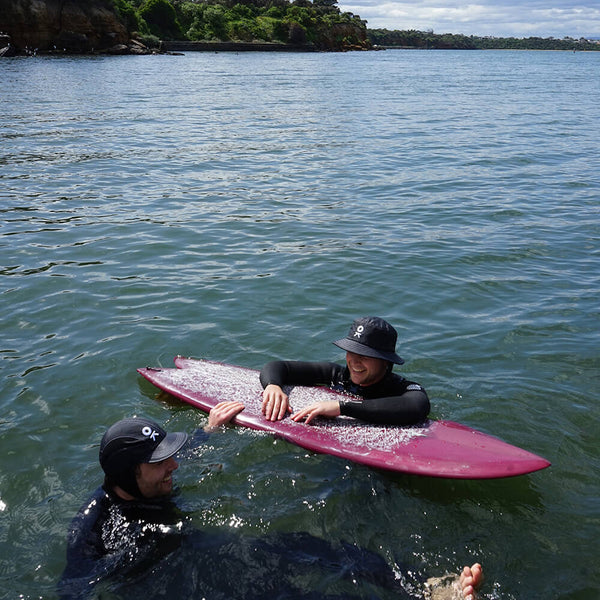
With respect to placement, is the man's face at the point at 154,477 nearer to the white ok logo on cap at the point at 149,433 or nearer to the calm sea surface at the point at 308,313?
the white ok logo on cap at the point at 149,433

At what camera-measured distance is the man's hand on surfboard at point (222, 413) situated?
5.58m

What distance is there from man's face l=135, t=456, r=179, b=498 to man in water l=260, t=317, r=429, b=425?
1484mm

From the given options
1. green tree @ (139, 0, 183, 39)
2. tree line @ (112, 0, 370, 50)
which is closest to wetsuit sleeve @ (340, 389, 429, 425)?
tree line @ (112, 0, 370, 50)

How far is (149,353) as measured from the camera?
7.35m

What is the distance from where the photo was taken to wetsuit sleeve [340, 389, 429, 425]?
5215mm

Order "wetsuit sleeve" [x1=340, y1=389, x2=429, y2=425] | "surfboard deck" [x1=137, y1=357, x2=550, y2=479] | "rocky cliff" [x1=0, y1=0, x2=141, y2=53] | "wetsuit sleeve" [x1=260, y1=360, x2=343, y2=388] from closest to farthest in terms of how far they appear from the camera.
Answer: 1. "surfboard deck" [x1=137, y1=357, x2=550, y2=479]
2. "wetsuit sleeve" [x1=340, y1=389, x2=429, y2=425]
3. "wetsuit sleeve" [x1=260, y1=360, x2=343, y2=388]
4. "rocky cliff" [x1=0, y1=0, x2=141, y2=53]

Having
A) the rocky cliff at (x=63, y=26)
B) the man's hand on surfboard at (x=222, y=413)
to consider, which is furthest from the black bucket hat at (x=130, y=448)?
the rocky cliff at (x=63, y=26)

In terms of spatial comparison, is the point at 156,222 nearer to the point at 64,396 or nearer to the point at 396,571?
the point at 64,396

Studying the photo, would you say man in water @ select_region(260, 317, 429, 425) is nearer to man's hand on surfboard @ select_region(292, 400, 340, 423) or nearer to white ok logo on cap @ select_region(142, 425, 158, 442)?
man's hand on surfboard @ select_region(292, 400, 340, 423)

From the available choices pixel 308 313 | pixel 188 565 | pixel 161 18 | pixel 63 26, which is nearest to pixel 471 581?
pixel 188 565

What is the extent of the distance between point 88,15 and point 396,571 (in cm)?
7623

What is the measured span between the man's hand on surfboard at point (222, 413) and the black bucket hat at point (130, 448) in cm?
158

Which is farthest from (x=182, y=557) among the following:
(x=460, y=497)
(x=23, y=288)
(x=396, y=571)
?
(x=23, y=288)

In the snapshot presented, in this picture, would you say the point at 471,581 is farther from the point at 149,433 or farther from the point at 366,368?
the point at 149,433
